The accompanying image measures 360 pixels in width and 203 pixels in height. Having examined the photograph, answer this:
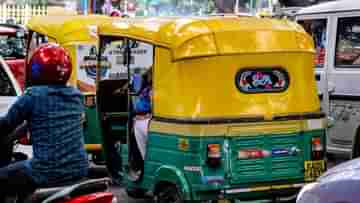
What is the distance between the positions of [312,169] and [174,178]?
1300mm

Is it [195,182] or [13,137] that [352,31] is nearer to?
[195,182]

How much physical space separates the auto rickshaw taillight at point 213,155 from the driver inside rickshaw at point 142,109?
3.32 ft

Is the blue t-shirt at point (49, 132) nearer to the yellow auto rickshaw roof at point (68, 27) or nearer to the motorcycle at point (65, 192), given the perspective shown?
the motorcycle at point (65, 192)

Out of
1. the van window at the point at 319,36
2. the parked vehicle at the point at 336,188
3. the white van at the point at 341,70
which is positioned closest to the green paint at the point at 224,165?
the parked vehicle at the point at 336,188

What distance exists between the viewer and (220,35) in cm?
695

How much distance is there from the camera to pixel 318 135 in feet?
23.9

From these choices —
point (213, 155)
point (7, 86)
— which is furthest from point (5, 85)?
point (213, 155)

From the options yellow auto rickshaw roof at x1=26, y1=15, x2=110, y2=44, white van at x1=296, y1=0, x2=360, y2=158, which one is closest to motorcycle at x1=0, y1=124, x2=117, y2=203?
yellow auto rickshaw roof at x1=26, y1=15, x2=110, y2=44

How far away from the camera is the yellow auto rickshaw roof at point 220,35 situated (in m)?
6.87

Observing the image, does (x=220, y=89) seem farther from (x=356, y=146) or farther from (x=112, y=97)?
(x=356, y=146)

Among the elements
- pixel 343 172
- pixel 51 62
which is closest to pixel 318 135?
pixel 343 172

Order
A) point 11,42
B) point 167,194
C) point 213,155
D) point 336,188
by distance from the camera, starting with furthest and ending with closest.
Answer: point 11,42 → point 167,194 → point 213,155 → point 336,188

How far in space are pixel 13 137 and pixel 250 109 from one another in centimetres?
270

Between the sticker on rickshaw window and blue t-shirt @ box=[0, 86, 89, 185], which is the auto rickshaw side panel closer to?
the sticker on rickshaw window
